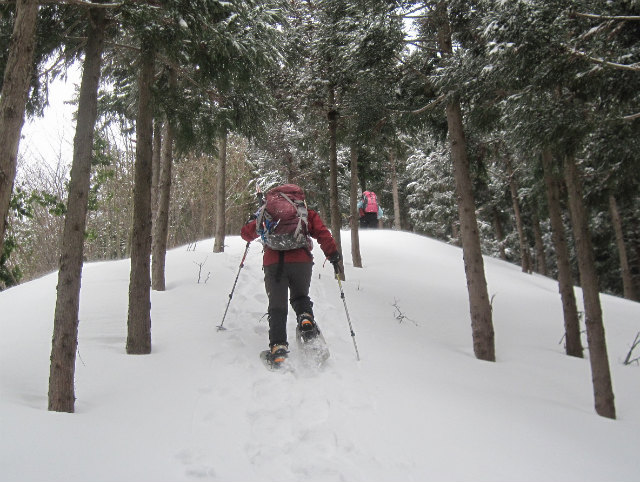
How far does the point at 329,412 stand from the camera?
3.99 m

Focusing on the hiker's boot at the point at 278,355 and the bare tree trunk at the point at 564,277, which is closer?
the hiker's boot at the point at 278,355

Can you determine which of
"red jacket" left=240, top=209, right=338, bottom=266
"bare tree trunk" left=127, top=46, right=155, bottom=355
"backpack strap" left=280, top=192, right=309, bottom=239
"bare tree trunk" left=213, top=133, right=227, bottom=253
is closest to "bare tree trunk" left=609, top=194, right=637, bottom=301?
"bare tree trunk" left=213, top=133, right=227, bottom=253

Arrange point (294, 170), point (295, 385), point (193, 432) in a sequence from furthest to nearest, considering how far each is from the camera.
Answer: point (294, 170) → point (295, 385) → point (193, 432)

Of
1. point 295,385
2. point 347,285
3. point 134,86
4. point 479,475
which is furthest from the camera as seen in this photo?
point 347,285

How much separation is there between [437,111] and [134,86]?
5768 millimetres

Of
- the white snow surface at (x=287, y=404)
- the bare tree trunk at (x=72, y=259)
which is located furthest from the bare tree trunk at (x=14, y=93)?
the white snow surface at (x=287, y=404)

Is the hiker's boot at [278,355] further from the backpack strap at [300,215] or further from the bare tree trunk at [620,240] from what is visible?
the bare tree trunk at [620,240]

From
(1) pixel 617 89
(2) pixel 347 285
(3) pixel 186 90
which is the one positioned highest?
(3) pixel 186 90

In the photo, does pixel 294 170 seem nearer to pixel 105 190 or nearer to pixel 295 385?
pixel 105 190

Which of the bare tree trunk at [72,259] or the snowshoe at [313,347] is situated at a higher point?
the bare tree trunk at [72,259]

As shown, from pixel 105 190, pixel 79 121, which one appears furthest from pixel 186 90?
pixel 105 190

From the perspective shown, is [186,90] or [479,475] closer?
[479,475]

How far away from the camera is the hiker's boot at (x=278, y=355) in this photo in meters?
4.85

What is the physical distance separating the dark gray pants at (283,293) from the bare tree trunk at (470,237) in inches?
114
